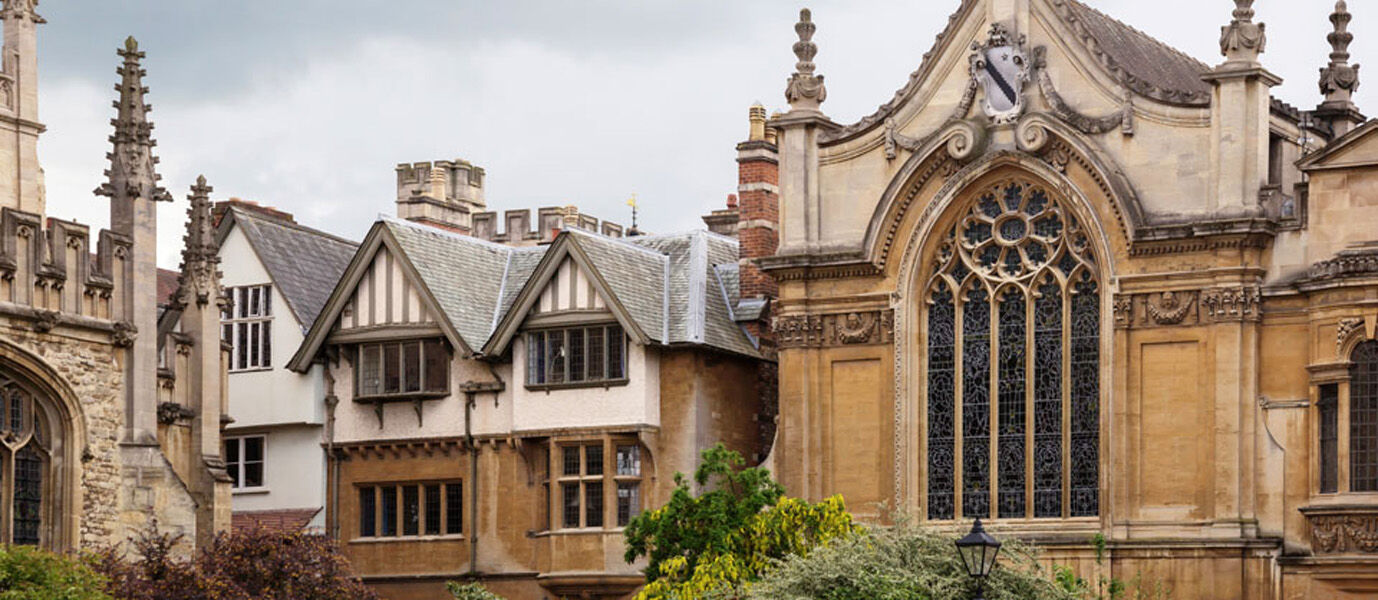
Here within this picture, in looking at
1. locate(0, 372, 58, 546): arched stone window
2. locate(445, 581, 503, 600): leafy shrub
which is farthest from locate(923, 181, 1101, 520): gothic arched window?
Answer: locate(0, 372, 58, 546): arched stone window

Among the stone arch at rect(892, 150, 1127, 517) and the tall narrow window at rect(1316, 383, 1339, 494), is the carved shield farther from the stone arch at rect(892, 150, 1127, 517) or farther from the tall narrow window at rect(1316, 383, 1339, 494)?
the tall narrow window at rect(1316, 383, 1339, 494)

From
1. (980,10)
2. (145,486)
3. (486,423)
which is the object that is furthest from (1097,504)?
(145,486)

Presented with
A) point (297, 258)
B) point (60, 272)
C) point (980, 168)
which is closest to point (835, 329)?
point (980, 168)

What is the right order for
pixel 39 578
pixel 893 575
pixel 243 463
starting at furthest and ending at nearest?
pixel 243 463
pixel 39 578
pixel 893 575

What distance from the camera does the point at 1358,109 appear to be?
162 feet

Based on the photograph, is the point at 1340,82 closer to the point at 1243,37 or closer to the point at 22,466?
the point at 1243,37

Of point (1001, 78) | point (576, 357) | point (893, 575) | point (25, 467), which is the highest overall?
point (1001, 78)

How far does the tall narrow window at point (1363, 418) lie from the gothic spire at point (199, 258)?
1951 centimetres

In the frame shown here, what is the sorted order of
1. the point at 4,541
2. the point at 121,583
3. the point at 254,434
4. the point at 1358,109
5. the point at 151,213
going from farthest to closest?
1. the point at 254,434
2. the point at 1358,109
3. the point at 151,213
4. the point at 4,541
5. the point at 121,583

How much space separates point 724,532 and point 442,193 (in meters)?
29.6

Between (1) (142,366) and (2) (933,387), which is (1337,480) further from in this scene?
(1) (142,366)

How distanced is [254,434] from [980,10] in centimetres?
1749

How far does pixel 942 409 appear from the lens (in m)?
47.0

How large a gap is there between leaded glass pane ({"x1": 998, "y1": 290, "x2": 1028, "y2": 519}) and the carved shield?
3.18 meters
